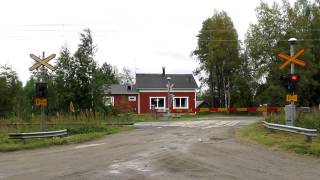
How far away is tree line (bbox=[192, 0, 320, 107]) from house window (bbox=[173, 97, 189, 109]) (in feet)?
27.4

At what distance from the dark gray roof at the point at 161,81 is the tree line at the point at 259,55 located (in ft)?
17.1

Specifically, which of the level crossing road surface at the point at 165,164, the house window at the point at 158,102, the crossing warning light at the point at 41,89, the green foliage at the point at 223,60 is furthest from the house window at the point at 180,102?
the level crossing road surface at the point at 165,164

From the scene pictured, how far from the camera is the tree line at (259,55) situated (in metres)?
70.0

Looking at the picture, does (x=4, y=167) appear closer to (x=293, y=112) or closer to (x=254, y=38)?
(x=293, y=112)

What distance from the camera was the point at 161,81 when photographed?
78438 mm

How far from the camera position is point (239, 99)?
270 feet

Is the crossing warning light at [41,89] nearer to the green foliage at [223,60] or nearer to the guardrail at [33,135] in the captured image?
the guardrail at [33,135]

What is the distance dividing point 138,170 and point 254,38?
61.9 meters

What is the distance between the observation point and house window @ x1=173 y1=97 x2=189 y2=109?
75.7 metres

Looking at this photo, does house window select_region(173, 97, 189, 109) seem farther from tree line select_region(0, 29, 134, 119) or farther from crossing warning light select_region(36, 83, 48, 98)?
crossing warning light select_region(36, 83, 48, 98)

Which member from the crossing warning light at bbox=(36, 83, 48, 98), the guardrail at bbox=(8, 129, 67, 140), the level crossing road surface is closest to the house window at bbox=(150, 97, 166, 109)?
the guardrail at bbox=(8, 129, 67, 140)

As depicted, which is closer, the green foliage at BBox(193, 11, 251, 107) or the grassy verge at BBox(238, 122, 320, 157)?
the grassy verge at BBox(238, 122, 320, 157)

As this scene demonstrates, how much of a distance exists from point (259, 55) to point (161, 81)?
14.5 meters

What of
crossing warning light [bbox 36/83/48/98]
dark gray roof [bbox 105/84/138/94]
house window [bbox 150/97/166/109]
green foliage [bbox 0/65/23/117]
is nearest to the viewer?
crossing warning light [bbox 36/83/48/98]
